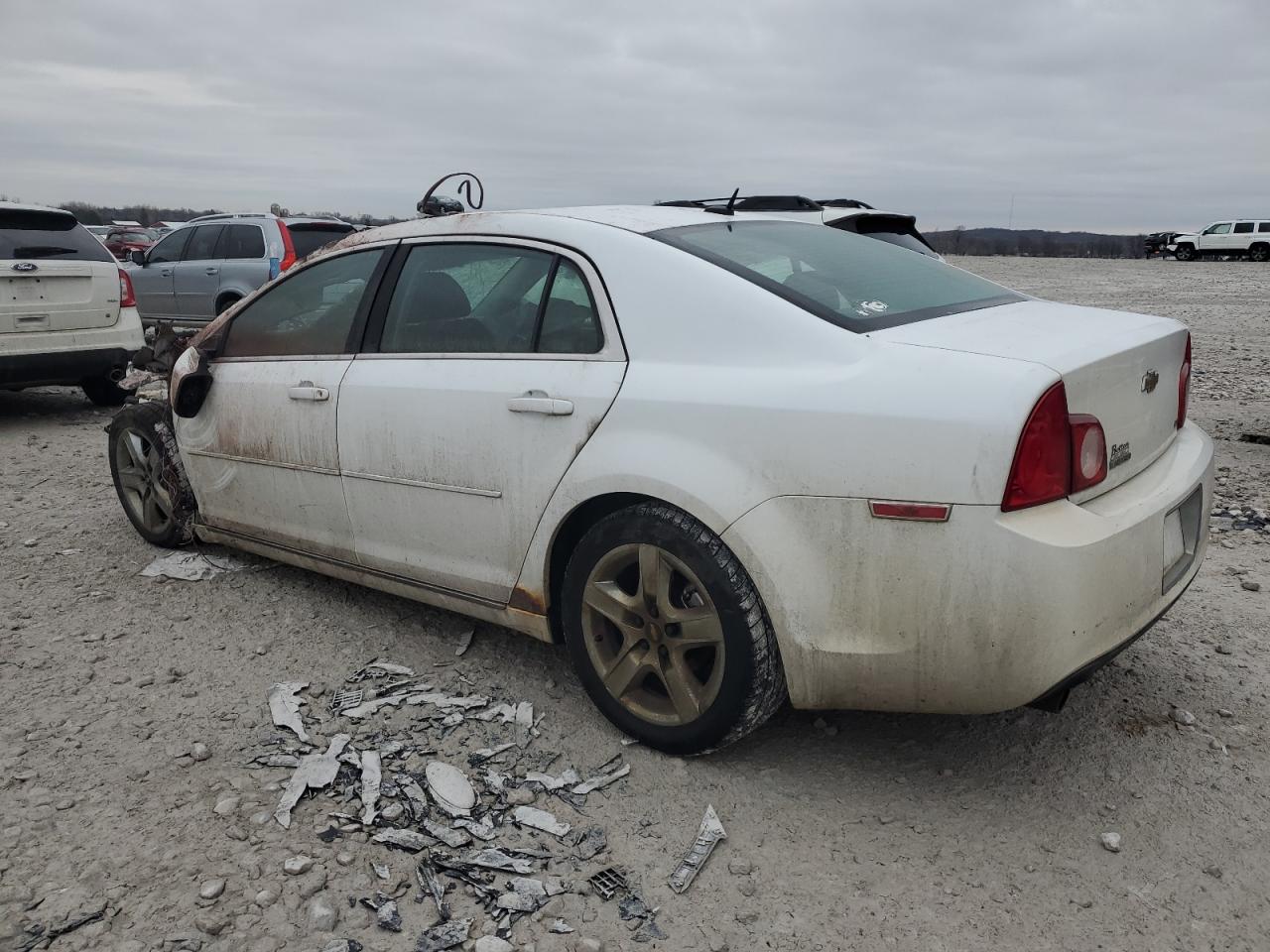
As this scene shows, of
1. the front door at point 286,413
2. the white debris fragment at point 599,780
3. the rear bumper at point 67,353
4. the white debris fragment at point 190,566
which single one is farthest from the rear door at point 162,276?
the white debris fragment at point 599,780

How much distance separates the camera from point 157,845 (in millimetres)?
2621

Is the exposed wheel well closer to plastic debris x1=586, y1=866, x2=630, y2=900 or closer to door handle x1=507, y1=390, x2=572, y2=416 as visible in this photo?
door handle x1=507, y1=390, x2=572, y2=416

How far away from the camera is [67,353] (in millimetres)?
8148

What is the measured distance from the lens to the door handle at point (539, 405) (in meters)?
3.01

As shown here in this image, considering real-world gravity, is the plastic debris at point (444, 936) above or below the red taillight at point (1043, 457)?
below

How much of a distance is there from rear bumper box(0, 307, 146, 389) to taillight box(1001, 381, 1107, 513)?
26.0ft

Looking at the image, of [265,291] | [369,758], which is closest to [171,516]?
[265,291]

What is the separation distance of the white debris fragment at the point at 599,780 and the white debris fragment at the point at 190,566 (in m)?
2.47

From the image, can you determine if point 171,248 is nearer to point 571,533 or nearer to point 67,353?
point 67,353

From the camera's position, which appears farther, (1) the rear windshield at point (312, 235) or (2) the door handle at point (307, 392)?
(1) the rear windshield at point (312, 235)

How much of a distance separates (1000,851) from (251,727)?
225 centimetres

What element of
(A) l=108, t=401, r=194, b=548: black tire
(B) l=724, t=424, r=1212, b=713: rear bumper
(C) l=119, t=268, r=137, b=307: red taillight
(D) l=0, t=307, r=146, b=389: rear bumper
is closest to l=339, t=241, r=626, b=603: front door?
(B) l=724, t=424, r=1212, b=713: rear bumper

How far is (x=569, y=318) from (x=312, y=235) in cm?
983

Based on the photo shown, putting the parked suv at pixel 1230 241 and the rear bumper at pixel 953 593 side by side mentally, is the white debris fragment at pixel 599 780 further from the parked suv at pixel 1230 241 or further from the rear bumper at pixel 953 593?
the parked suv at pixel 1230 241
